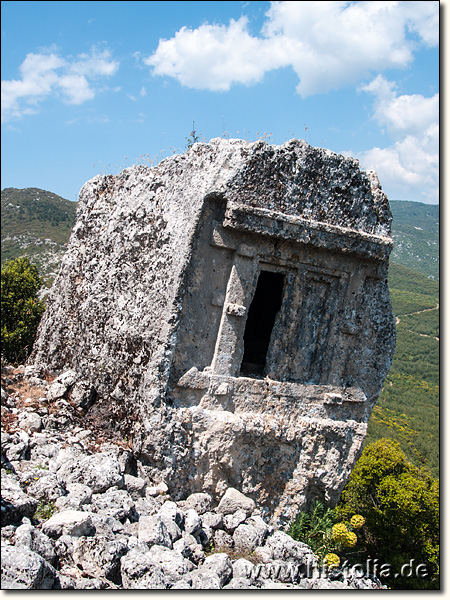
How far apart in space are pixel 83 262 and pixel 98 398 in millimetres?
2399

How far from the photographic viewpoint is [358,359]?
27.7 ft

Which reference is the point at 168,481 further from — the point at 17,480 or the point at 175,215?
the point at 175,215

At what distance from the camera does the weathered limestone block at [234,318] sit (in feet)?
23.7

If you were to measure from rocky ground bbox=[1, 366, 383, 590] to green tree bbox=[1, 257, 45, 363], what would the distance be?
1673 millimetres

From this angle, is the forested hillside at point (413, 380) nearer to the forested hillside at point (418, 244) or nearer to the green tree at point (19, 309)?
the forested hillside at point (418, 244)

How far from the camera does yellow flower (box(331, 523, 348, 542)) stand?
25.7 ft

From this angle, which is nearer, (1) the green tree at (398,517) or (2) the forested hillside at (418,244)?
(1) the green tree at (398,517)

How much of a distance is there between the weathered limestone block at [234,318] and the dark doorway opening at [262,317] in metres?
1.71

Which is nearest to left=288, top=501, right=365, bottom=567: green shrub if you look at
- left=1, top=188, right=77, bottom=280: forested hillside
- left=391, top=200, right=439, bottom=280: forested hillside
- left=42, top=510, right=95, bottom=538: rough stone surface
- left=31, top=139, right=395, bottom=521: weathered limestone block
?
left=31, top=139, right=395, bottom=521: weathered limestone block

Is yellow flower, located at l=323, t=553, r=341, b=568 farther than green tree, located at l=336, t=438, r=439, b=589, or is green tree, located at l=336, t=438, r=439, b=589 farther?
green tree, located at l=336, t=438, r=439, b=589

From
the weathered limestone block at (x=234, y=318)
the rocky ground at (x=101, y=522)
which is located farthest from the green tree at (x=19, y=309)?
the rocky ground at (x=101, y=522)

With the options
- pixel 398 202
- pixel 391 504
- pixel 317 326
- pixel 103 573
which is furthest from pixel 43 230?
pixel 398 202

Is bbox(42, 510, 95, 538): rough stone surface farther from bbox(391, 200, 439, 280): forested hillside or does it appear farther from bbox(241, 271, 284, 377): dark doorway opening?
bbox(391, 200, 439, 280): forested hillside

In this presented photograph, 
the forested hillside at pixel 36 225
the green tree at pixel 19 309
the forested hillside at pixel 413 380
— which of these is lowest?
the forested hillside at pixel 413 380
